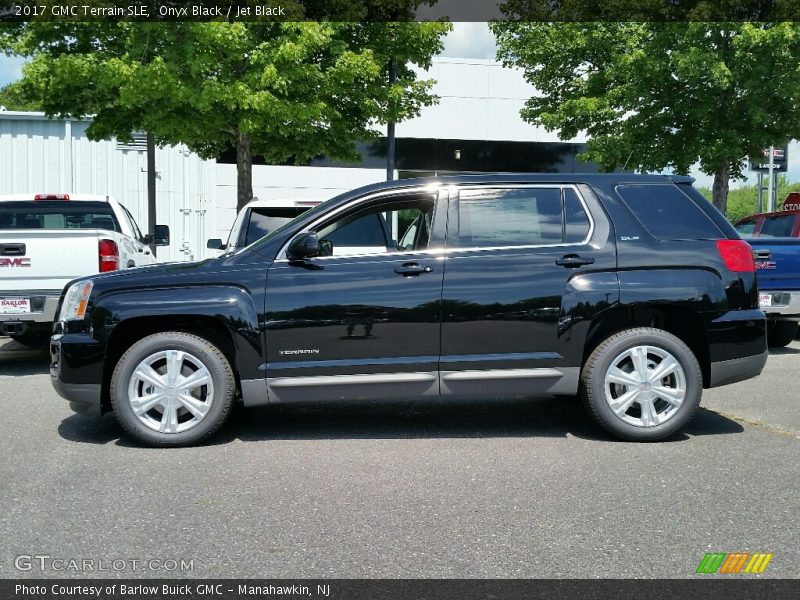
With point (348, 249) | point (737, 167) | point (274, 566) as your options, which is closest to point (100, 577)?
point (274, 566)

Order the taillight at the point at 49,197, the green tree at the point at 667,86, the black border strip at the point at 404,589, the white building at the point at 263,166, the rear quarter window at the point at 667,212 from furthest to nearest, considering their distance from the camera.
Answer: the white building at the point at 263,166 < the green tree at the point at 667,86 < the taillight at the point at 49,197 < the rear quarter window at the point at 667,212 < the black border strip at the point at 404,589

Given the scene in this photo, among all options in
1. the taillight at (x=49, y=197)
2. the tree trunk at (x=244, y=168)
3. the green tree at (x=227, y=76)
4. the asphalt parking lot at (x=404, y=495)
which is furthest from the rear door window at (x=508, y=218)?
the tree trunk at (x=244, y=168)

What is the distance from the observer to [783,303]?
998cm

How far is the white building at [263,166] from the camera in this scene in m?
27.8

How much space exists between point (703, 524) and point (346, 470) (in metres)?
2.11

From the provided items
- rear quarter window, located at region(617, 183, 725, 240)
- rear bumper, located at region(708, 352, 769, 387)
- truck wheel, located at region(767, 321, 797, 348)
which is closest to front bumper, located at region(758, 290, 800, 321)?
truck wheel, located at region(767, 321, 797, 348)

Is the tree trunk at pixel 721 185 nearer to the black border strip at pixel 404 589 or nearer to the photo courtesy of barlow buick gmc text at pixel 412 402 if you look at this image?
the photo courtesy of barlow buick gmc text at pixel 412 402

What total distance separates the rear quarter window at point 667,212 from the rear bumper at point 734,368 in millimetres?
908

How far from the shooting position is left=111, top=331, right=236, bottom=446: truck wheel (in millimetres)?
5703

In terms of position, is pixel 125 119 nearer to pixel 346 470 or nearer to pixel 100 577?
pixel 346 470

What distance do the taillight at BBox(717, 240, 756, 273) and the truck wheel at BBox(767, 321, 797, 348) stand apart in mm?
5828

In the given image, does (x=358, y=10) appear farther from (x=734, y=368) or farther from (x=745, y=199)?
(x=745, y=199)

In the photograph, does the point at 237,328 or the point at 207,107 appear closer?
the point at 237,328

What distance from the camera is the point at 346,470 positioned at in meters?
5.15
